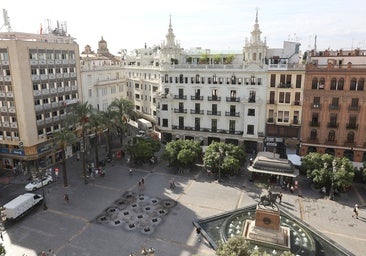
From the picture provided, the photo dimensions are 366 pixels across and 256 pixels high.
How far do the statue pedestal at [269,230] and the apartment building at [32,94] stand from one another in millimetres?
40607

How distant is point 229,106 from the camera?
6359 cm

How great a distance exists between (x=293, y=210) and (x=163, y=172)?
23572mm

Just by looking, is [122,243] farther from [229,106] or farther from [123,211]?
[229,106]

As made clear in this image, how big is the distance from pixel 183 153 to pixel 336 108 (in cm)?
2935

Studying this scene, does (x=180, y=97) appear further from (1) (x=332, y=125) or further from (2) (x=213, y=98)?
(1) (x=332, y=125)

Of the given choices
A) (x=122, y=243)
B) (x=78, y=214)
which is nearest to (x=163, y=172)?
(x=78, y=214)

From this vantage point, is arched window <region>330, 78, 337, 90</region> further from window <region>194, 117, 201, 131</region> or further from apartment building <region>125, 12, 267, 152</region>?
window <region>194, 117, 201, 131</region>

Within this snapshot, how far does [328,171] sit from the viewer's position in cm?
4428

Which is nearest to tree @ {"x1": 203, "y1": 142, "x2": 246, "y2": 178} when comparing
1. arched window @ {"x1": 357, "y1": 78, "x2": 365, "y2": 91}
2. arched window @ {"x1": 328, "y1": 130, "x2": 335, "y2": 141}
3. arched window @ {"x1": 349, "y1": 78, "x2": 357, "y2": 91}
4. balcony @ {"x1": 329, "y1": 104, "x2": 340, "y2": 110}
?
arched window @ {"x1": 328, "y1": 130, "x2": 335, "y2": 141}

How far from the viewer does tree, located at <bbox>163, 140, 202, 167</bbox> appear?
5188 centimetres

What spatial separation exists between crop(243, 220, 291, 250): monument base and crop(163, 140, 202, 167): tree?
1998 cm

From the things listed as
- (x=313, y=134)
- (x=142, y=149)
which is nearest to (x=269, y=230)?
(x=142, y=149)

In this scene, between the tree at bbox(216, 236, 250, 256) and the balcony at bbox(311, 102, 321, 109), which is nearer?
the tree at bbox(216, 236, 250, 256)

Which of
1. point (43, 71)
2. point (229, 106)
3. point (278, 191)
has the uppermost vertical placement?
point (43, 71)
